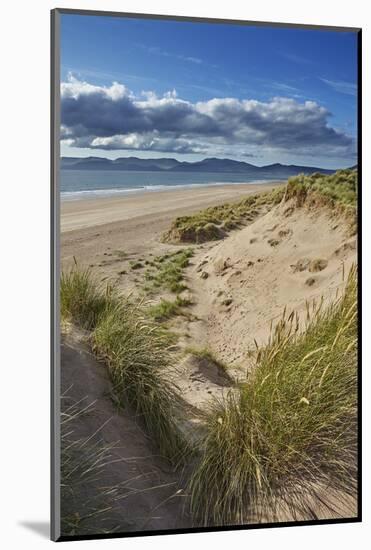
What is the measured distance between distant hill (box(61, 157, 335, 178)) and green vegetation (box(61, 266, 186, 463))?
69cm

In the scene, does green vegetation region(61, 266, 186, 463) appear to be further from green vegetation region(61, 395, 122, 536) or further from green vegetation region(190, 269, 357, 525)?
green vegetation region(61, 395, 122, 536)

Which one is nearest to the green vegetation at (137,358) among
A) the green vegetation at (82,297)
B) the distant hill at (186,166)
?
the green vegetation at (82,297)

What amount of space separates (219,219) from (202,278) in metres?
0.36

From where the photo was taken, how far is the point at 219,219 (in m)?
5.75

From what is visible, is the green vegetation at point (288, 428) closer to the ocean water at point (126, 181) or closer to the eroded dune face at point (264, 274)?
the eroded dune face at point (264, 274)

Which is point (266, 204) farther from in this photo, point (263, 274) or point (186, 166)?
point (186, 166)

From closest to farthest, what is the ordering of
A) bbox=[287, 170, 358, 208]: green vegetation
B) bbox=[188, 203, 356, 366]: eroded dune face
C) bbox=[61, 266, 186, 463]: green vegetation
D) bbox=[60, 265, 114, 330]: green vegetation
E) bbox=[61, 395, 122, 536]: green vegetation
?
bbox=[61, 395, 122, 536]: green vegetation → bbox=[60, 265, 114, 330]: green vegetation → bbox=[61, 266, 186, 463]: green vegetation → bbox=[188, 203, 356, 366]: eroded dune face → bbox=[287, 170, 358, 208]: green vegetation

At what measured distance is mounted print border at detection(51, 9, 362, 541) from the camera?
17.7 ft

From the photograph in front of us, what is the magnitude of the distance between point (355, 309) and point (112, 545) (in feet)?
6.38

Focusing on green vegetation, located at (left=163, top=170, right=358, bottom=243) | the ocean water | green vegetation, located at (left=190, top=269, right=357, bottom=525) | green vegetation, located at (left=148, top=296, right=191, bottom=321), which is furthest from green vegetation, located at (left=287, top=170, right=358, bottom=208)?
green vegetation, located at (left=148, top=296, right=191, bottom=321)

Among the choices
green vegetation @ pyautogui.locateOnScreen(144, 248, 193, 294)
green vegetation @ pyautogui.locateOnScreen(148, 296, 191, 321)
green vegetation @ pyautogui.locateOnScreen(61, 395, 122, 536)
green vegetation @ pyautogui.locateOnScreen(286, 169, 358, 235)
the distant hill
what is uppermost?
the distant hill

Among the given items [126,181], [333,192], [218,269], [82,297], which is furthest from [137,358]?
[333,192]
